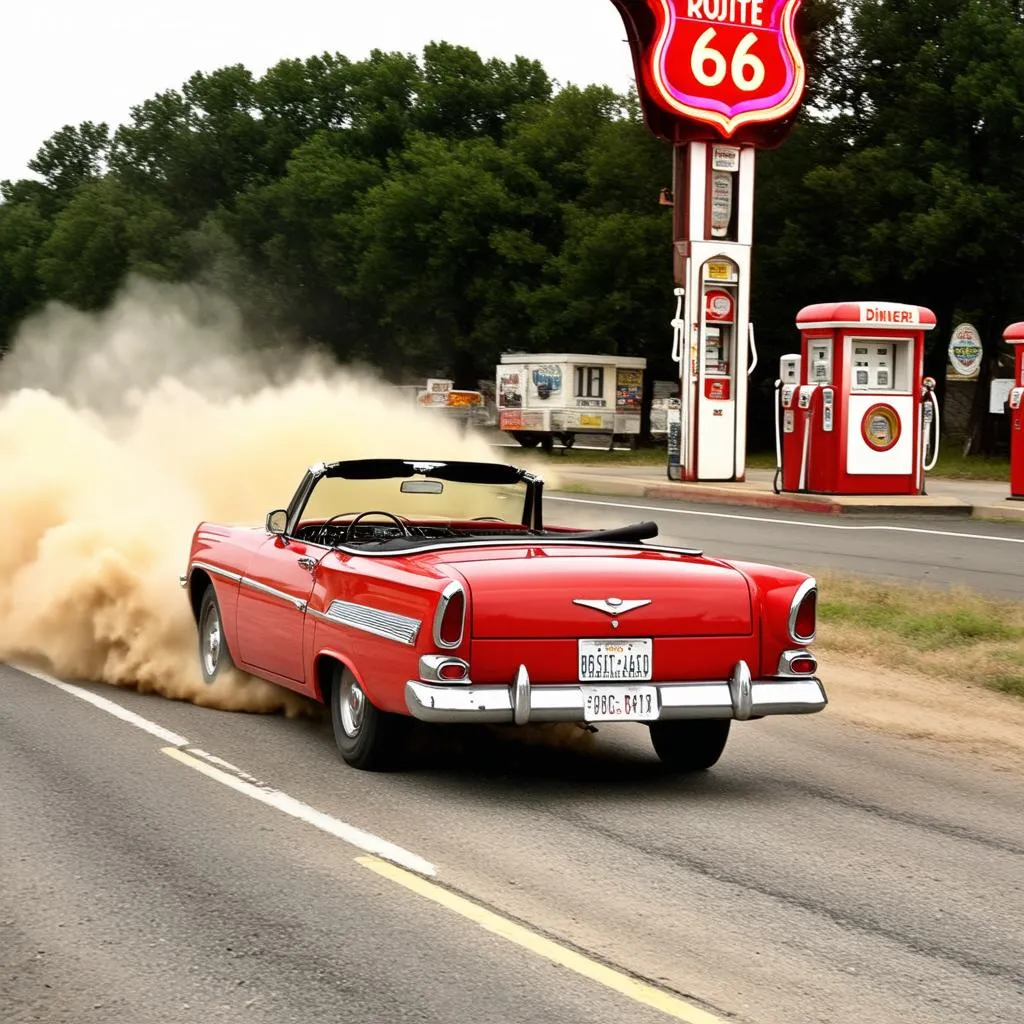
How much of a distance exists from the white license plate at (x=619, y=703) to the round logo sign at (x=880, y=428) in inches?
778

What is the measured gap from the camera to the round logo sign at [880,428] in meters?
26.2

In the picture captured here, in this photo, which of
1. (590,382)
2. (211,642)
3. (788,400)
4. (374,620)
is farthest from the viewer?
(590,382)

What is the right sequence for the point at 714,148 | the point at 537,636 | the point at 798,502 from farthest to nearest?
the point at 714,148, the point at 798,502, the point at 537,636

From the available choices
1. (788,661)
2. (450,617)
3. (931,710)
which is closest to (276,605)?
(450,617)

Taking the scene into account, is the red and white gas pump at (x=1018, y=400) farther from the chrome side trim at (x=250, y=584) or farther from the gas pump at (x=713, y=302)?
the chrome side trim at (x=250, y=584)

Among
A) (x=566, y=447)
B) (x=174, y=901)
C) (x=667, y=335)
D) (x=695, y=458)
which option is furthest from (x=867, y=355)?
(x=667, y=335)

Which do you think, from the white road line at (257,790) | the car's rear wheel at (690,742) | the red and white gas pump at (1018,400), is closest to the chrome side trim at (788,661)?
the car's rear wheel at (690,742)

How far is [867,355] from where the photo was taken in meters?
26.0

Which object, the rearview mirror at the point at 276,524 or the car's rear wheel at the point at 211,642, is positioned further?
the car's rear wheel at the point at 211,642

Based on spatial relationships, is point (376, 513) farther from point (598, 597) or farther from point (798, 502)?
point (798, 502)

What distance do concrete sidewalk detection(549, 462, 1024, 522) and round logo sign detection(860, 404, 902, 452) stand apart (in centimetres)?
83

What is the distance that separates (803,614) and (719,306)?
927 inches

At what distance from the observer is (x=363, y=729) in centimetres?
759

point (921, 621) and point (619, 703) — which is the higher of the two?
point (619, 703)
